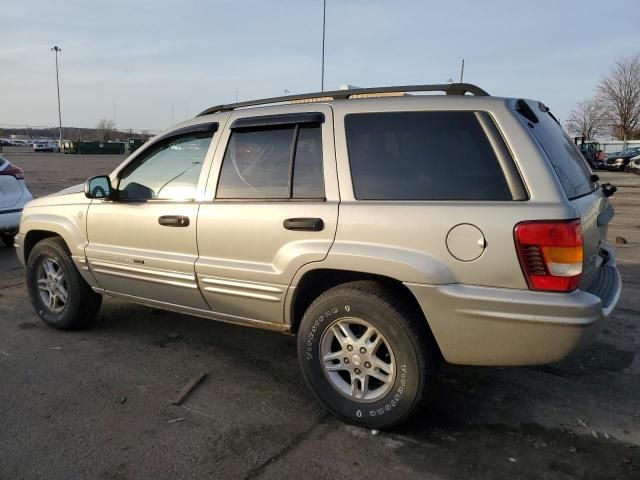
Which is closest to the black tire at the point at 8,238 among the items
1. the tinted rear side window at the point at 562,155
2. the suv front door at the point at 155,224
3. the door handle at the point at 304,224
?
the suv front door at the point at 155,224

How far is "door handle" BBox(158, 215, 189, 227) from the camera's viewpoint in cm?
365

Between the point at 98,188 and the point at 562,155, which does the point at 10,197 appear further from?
the point at 562,155

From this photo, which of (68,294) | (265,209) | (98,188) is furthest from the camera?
(68,294)

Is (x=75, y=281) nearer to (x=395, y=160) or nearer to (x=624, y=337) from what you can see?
(x=395, y=160)

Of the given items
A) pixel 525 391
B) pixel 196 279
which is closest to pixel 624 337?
pixel 525 391

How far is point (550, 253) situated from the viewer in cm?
253

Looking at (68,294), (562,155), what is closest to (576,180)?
(562,155)

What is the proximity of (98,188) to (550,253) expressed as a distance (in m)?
3.19

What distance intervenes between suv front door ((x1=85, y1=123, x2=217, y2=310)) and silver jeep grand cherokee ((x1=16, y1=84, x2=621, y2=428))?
0.01 meters

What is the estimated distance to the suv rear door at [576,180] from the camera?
2764 millimetres

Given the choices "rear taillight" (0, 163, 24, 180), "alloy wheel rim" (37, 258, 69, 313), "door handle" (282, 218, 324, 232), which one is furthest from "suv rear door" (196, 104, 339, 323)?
"rear taillight" (0, 163, 24, 180)

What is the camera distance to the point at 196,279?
12.0 feet

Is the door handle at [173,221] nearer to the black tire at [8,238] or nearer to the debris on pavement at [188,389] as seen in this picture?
the debris on pavement at [188,389]

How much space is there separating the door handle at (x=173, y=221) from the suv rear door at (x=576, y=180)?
2.21 m
